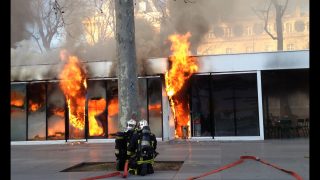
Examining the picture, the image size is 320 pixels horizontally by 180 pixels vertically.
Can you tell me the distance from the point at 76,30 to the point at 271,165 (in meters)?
26.5

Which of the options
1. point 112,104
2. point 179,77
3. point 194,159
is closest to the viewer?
point 194,159

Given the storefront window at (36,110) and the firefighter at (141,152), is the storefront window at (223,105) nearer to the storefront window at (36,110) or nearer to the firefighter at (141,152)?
the storefront window at (36,110)

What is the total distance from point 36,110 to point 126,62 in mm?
9674

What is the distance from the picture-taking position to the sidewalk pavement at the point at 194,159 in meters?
9.49

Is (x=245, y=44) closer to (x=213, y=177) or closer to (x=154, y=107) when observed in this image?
(x=154, y=107)

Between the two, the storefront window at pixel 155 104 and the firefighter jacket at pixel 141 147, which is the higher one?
the storefront window at pixel 155 104

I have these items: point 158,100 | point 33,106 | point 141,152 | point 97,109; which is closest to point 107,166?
point 141,152

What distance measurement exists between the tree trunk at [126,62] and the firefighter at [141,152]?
129 centimetres

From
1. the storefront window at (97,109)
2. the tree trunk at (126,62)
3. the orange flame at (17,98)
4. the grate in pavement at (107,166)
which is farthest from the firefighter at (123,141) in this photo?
the orange flame at (17,98)

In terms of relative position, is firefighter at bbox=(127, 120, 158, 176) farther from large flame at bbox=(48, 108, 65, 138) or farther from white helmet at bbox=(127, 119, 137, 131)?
large flame at bbox=(48, 108, 65, 138)

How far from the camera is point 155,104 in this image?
1859 centimetres

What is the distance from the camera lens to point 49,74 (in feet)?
61.8

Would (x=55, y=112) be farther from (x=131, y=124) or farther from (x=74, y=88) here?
(x=131, y=124)

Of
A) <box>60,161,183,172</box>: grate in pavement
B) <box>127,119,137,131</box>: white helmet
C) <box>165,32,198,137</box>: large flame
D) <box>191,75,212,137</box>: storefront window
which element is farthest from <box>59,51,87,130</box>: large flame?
<box>127,119,137,131</box>: white helmet
